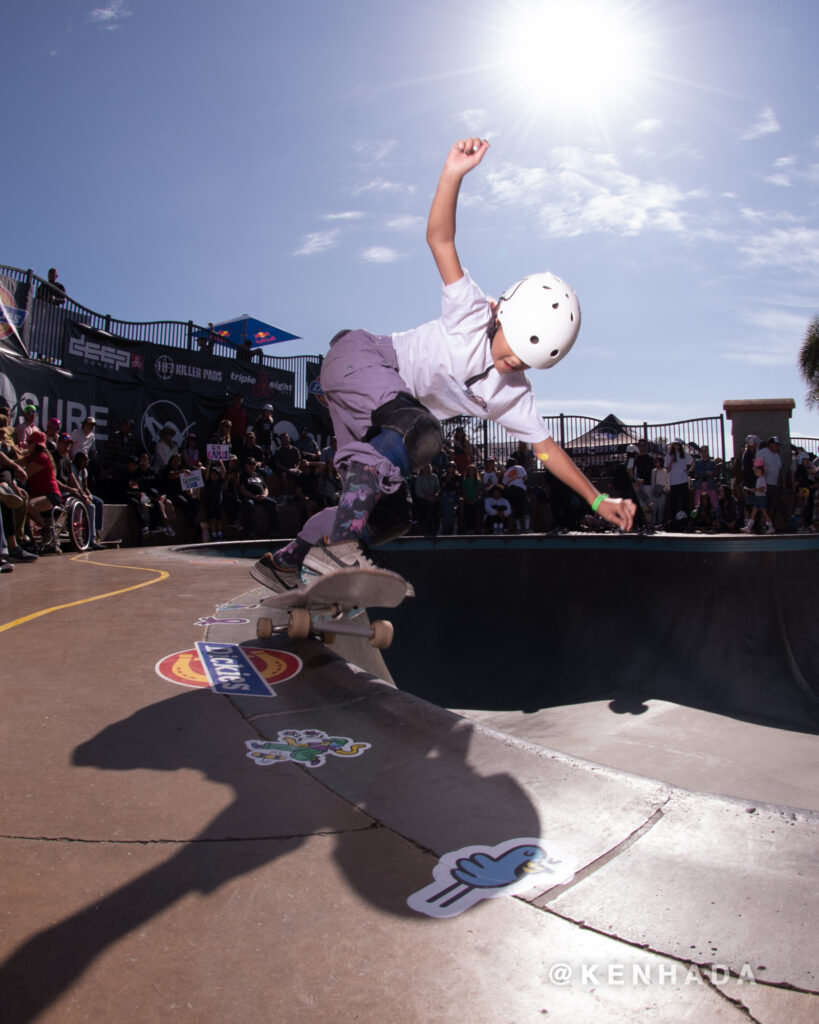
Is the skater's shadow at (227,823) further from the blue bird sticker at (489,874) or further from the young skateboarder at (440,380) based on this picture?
the young skateboarder at (440,380)

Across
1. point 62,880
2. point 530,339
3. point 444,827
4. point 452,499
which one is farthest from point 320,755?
point 452,499

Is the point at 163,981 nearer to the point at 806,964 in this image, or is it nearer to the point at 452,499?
the point at 806,964

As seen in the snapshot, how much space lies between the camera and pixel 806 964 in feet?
3.67

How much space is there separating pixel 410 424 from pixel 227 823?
5.66 feet

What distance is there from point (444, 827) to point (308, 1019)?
0.64 m

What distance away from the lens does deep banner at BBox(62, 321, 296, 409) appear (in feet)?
43.0

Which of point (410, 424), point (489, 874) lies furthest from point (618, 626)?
point (489, 874)

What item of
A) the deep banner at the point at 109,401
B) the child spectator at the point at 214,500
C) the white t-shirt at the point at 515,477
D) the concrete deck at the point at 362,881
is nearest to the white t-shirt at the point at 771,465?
the white t-shirt at the point at 515,477

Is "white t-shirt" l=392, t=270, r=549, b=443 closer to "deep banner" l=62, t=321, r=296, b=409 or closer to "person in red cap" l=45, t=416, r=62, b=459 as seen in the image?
"person in red cap" l=45, t=416, r=62, b=459

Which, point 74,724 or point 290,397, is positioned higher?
point 290,397

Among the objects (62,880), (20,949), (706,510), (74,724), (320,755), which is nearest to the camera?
(20,949)

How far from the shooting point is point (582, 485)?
2.98 metres

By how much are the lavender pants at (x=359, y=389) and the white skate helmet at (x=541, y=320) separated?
522 mm

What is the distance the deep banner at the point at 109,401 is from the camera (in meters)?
11.4
